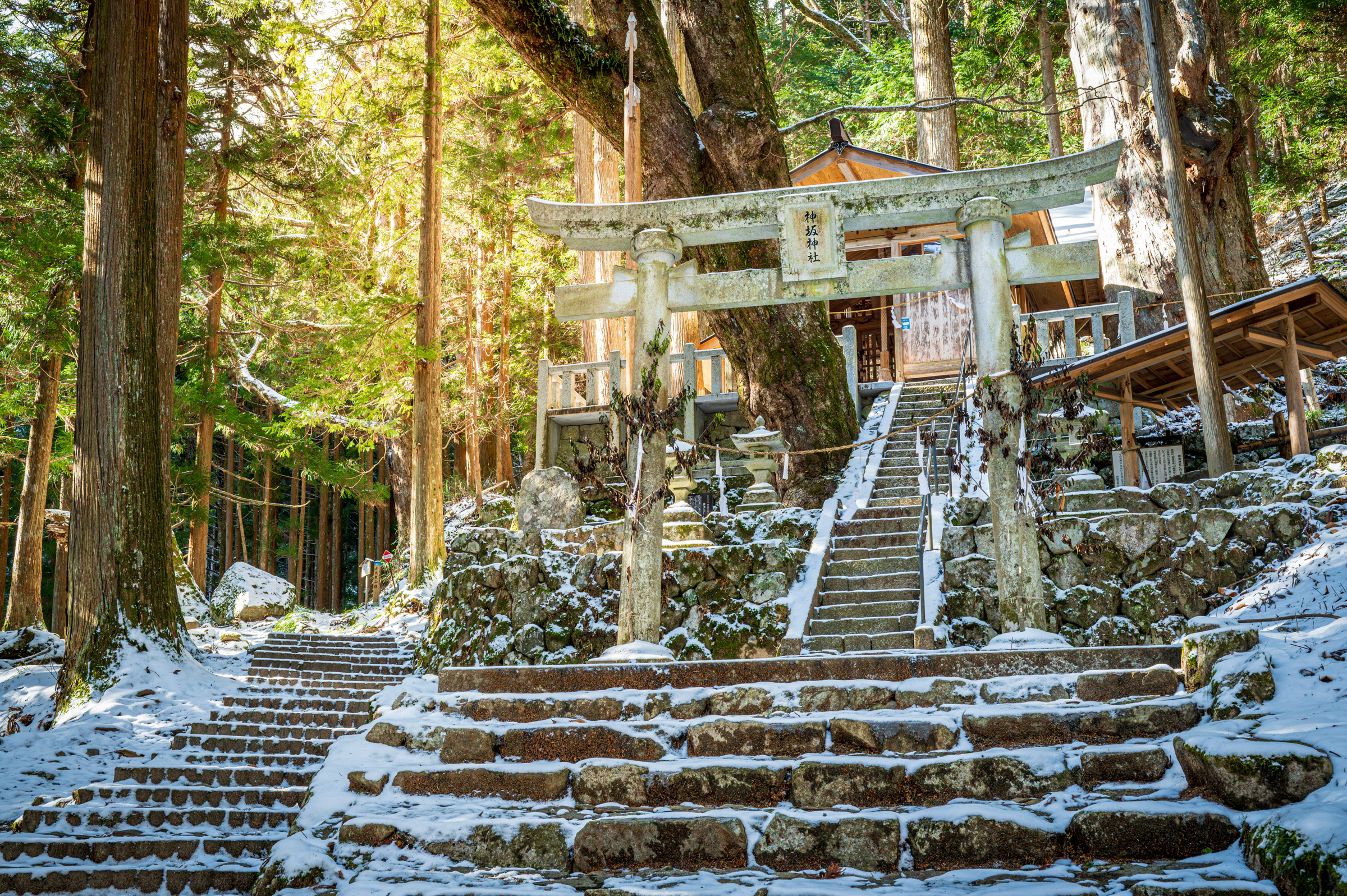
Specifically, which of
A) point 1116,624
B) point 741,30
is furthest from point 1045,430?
point 741,30

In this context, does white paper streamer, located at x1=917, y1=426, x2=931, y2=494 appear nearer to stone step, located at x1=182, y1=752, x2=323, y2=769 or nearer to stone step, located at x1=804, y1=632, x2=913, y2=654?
stone step, located at x1=804, y1=632, x2=913, y2=654

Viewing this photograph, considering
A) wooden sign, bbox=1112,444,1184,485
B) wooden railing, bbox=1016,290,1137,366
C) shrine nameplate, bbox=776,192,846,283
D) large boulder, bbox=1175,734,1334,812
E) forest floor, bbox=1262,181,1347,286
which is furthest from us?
forest floor, bbox=1262,181,1347,286

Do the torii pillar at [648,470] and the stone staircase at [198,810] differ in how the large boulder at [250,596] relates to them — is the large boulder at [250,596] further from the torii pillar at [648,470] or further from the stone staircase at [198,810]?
the torii pillar at [648,470]

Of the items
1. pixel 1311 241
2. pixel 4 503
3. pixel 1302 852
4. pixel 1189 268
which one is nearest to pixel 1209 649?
pixel 1302 852

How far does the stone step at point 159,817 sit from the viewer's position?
5902 mm

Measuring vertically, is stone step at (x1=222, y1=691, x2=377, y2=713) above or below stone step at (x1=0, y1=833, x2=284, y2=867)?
above

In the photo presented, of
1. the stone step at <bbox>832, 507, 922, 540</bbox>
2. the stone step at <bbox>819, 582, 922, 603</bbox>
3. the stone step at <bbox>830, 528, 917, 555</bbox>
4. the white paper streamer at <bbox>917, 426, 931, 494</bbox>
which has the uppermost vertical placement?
the white paper streamer at <bbox>917, 426, 931, 494</bbox>

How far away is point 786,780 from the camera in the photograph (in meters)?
4.18

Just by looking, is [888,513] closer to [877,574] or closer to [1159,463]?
[877,574]

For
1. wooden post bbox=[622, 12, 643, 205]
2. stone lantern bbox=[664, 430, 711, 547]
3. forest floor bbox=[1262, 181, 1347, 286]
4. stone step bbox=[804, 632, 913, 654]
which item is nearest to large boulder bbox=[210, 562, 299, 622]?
stone lantern bbox=[664, 430, 711, 547]

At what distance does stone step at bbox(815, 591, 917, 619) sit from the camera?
8227 millimetres

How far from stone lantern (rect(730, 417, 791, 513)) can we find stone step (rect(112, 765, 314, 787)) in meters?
5.37

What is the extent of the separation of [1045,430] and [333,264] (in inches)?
549

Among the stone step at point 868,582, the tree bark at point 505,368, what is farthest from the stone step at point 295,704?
the tree bark at point 505,368
